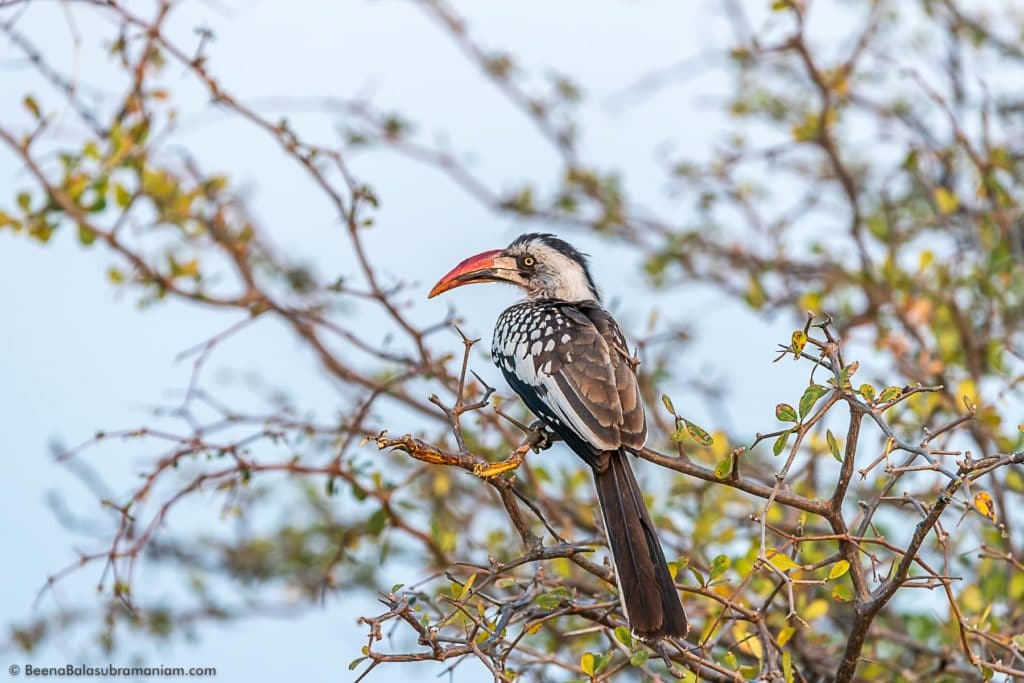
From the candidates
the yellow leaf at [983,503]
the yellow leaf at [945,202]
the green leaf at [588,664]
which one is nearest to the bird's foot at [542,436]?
the green leaf at [588,664]

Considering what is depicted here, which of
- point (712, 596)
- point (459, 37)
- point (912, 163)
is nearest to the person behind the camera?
point (712, 596)

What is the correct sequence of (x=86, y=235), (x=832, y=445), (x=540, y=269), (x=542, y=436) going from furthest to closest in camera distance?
(x=540, y=269) → (x=86, y=235) → (x=542, y=436) → (x=832, y=445)

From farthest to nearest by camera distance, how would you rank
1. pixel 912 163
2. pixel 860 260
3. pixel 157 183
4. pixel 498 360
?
pixel 860 260 → pixel 912 163 → pixel 157 183 → pixel 498 360

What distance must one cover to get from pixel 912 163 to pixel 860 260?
506mm

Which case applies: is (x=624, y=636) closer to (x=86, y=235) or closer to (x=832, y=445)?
(x=832, y=445)

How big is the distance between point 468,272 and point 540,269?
0.98ft

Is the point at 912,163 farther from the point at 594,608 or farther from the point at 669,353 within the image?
the point at 594,608

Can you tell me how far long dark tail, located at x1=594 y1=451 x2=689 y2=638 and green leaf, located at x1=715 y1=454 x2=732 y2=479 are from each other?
1.08 ft

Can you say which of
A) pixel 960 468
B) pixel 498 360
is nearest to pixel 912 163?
pixel 498 360

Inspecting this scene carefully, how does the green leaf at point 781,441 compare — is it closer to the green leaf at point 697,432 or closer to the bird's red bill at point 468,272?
the green leaf at point 697,432

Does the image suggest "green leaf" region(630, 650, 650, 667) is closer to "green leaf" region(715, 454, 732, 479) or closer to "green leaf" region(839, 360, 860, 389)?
"green leaf" region(715, 454, 732, 479)

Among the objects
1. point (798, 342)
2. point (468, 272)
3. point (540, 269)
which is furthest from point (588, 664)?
point (540, 269)

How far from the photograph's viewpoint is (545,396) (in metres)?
3.39

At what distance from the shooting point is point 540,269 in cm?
428
